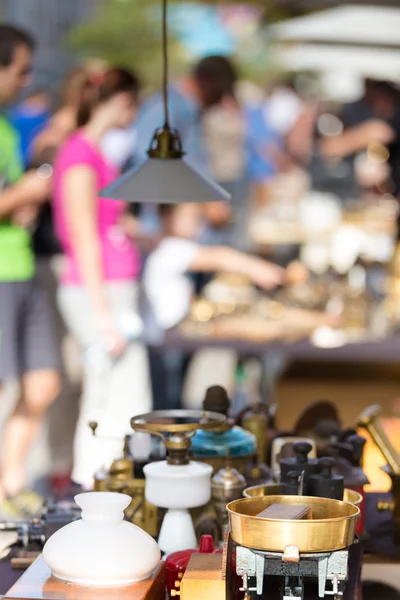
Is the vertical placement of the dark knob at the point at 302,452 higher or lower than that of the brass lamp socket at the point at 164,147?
lower

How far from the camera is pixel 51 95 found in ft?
24.3

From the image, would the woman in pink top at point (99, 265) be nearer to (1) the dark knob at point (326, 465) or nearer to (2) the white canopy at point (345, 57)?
(1) the dark knob at point (326, 465)

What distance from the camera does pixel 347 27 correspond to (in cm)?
786

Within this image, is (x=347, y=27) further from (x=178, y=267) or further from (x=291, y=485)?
(x=291, y=485)

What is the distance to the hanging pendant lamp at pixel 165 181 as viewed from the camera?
263 centimetres

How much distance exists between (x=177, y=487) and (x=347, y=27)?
20.5ft

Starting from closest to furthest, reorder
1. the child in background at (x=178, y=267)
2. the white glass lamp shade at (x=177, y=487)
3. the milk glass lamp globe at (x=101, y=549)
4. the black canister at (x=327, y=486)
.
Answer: the milk glass lamp globe at (x=101, y=549)
the black canister at (x=327, y=486)
the white glass lamp shade at (x=177, y=487)
the child in background at (x=178, y=267)

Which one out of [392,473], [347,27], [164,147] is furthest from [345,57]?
[392,473]

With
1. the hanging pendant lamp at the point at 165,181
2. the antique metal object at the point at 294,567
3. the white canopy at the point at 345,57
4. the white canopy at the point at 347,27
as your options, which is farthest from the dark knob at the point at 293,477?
the white canopy at the point at 345,57

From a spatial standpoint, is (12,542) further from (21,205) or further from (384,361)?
(384,361)

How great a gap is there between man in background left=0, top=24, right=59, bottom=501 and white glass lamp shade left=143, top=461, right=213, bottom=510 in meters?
2.60

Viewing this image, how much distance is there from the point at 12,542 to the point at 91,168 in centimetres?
290

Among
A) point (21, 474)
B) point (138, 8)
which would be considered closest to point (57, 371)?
A: point (21, 474)

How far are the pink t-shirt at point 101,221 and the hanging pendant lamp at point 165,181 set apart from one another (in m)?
2.29
